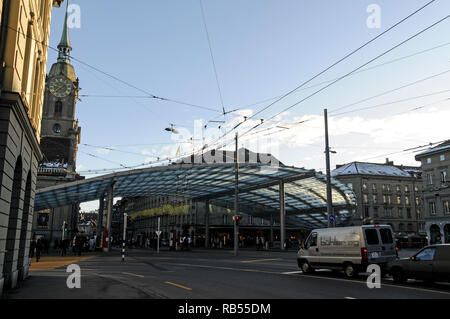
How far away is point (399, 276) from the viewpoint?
13.5 metres

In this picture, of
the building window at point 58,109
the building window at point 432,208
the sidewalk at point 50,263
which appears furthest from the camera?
the building window at point 58,109

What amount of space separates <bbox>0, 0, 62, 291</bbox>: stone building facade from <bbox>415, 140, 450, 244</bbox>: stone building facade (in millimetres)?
54052

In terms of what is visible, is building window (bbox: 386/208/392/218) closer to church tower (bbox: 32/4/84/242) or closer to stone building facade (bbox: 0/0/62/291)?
church tower (bbox: 32/4/84/242)

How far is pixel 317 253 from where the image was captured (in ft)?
53.7

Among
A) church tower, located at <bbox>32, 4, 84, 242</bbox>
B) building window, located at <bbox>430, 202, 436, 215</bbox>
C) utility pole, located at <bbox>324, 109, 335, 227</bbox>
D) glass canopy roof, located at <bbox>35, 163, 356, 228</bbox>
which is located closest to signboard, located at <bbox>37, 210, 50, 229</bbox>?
church tower, located at <bbox>32, 4, 84, 242</bbox>

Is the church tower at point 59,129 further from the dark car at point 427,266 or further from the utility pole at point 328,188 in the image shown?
the dark car at point 427,266

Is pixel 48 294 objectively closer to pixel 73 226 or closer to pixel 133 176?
pixel 133 176

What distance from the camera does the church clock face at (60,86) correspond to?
8139 centimetres

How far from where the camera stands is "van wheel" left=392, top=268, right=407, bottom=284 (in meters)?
13.4

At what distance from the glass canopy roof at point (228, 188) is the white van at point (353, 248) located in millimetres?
23847

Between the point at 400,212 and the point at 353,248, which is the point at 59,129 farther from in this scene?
the point at 353,248

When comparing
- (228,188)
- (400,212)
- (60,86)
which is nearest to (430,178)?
(400,212)

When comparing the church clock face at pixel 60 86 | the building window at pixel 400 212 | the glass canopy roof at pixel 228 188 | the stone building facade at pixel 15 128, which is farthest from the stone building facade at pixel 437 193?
the church clock face at pixel 60 86
